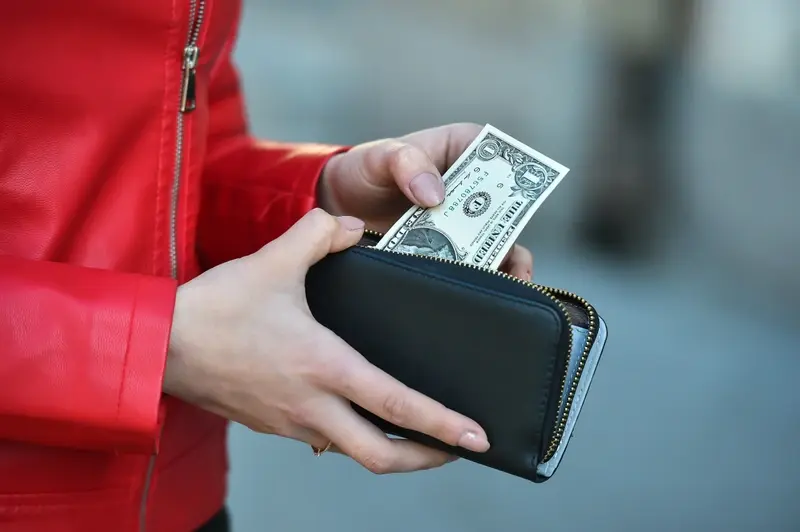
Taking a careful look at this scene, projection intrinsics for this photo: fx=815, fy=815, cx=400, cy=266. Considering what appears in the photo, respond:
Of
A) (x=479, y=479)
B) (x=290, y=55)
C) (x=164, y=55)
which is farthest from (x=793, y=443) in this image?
(x=290, y=55)

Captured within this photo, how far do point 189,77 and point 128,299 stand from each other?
0.80 feet

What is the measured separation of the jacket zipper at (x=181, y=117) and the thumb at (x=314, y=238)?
0.44 feet

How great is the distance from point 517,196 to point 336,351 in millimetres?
338

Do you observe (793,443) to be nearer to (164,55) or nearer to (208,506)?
(208,506)

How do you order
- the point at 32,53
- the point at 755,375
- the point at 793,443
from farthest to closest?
the point at 755,375 < the point at 793,443 < the point at 32,53

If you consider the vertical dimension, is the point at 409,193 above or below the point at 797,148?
above

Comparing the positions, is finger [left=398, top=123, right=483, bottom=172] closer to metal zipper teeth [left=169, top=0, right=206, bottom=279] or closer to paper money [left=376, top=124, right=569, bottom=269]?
paper money [left=376, top=124, right=569, bottom=269]

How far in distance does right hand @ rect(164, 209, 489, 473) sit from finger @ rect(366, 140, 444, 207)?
0.15 meters

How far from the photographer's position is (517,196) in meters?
0.94

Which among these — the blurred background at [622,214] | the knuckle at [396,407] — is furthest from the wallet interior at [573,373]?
the blurred background at [622,214]

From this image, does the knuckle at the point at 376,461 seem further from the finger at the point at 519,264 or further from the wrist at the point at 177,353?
the finger at the point at 519,264

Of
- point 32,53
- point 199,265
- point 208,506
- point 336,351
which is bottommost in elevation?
point 208,506

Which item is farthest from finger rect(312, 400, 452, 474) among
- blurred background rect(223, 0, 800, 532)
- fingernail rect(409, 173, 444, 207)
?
blurred background rect(223, 0, 800, 532)

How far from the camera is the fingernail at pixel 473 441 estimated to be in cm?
73
